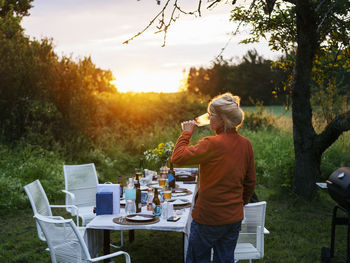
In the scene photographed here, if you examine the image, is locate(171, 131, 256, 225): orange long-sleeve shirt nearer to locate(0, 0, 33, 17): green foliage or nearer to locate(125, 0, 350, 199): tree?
locate(125, 0, 350, 199): tree

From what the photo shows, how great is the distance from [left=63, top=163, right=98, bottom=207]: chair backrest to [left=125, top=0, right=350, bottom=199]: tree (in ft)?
13.0

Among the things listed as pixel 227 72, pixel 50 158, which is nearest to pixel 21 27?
pixel 50 158

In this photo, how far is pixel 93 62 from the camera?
1195 cm

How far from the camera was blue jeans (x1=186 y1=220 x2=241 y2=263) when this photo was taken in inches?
104

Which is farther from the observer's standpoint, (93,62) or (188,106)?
(188,106)

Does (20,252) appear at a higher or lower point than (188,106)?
lower

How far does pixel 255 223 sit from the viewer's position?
3.62 m

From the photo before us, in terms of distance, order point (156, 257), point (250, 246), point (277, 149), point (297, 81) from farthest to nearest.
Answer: point (277, 149), point (297, 81), point (156, 257), point (250, 246)

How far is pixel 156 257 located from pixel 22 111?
6.96 metres

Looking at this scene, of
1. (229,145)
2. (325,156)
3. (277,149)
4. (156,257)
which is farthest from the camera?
(277,149)

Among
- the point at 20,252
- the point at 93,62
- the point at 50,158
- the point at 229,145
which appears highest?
the point at 93,62

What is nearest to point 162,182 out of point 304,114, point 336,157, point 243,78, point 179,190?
point 179,190

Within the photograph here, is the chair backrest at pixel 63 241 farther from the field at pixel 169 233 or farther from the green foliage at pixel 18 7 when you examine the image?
the green foliage at pixel 18 7

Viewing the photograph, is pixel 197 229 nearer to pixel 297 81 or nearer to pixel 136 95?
pixel 297 81
